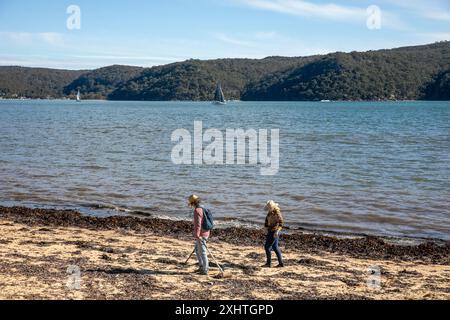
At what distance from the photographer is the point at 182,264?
1259 cm

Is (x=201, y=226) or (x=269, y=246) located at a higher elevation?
(x=201, y=226)

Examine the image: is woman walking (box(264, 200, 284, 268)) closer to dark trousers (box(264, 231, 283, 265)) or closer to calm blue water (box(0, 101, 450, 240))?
dark trousers (box(264, 231, 283, 265))

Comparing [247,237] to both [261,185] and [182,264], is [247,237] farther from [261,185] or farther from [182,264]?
[261,185]

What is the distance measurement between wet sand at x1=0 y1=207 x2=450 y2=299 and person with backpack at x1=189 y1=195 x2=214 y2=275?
0.34 m

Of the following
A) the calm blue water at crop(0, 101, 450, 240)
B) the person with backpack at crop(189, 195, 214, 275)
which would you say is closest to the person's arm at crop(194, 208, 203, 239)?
the person with backpack at crop(189, 195, 214, 275)

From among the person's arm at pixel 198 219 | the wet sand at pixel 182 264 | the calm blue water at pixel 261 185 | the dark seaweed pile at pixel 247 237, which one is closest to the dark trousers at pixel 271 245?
the wet sand at pixel 182 264

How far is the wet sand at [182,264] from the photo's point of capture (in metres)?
10.5

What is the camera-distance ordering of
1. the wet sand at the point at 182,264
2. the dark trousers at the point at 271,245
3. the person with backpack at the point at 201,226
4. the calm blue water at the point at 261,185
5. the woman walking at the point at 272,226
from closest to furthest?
the wet sand at the point at 182,264, the person with backpack at the point at 201,226, the woman walking at the point at 272,226, the dark trousers at the point at 271,245, the calm blue water at the point at 261,185

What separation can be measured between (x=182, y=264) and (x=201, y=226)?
1.56 metres

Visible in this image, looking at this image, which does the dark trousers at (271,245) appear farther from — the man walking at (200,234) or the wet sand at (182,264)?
the man walking at (200,234)

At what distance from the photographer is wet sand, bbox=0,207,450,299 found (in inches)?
414

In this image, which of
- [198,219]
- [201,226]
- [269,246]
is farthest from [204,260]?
[269,246]

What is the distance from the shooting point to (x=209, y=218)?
1155 centimetres

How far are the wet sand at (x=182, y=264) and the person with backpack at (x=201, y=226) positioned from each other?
1.11ft
